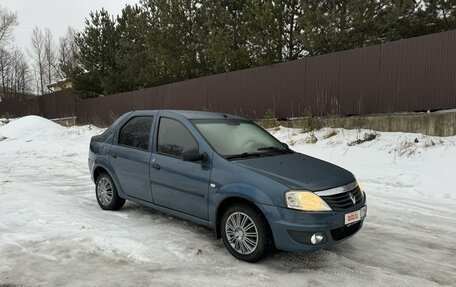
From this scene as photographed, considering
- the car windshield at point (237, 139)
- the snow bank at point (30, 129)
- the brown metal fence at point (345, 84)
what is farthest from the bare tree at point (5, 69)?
the car windshield at point (237, 139)

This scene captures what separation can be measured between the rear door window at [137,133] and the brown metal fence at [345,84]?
24.9ft

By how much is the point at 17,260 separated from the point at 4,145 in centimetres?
1593

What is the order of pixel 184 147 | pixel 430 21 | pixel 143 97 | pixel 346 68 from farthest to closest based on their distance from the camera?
1. pixel 143 97
2. pixel 430 21
3. pixel 346 68
4. pixel 184 147

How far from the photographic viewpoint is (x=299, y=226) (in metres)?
→ 3.69

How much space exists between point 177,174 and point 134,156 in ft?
3.38

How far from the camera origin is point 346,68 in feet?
38.1

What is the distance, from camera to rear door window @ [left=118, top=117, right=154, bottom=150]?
5.38 metres

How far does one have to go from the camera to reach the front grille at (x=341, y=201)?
3.84 metres

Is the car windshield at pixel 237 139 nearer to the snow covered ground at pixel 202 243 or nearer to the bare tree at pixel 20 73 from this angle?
the snow covered ground at pixel 202 243

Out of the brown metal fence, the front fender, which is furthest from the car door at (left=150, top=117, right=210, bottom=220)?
the brown metal fence

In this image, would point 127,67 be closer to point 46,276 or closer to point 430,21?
point 430,21

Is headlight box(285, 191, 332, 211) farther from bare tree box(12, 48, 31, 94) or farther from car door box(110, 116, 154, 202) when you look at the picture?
bare tree box(12, 48, 31, 94)

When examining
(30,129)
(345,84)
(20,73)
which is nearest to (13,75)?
(20,73)

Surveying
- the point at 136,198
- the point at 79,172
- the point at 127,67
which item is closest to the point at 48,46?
the point at 127,67
